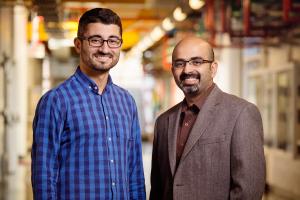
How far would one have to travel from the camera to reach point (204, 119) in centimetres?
269

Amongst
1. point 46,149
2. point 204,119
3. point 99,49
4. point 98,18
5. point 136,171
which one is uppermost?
point 98,18

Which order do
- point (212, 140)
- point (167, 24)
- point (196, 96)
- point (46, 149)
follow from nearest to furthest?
point (46, 149) < point (212, 140) < point (196, 96) < point (167, 24)

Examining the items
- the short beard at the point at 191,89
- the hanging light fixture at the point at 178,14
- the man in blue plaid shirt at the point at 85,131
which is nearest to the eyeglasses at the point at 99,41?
the man in blue plaid shirt at the point at 85,131

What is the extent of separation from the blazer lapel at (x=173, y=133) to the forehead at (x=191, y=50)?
31 centimetres

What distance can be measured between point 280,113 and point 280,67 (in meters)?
0.76

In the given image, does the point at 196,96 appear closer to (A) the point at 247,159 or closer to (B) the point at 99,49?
(A) the point at 247,159

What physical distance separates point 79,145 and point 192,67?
2.16 ft

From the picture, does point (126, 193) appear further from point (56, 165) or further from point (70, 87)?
point (70, 87)

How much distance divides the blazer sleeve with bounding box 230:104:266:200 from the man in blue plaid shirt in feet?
1.65

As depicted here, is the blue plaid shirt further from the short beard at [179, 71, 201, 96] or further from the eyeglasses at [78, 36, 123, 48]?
the short beard at [179, 71, 201, 96]

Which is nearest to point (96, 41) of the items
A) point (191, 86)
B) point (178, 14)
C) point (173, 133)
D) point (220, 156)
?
point (191, 86)

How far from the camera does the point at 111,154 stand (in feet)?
8.15

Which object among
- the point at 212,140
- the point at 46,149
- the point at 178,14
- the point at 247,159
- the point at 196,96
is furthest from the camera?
the point at 178,14

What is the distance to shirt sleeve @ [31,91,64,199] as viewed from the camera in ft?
7.77
